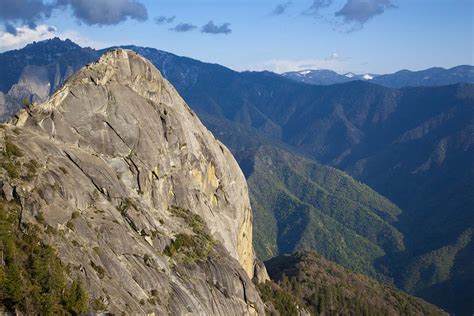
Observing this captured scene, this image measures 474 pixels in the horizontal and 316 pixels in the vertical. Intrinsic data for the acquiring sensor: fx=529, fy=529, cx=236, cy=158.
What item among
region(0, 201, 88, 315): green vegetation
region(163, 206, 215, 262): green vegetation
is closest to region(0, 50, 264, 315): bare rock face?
region(163, 206, 215, 262): green vegetation

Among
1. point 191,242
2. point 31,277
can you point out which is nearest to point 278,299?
point 191,242

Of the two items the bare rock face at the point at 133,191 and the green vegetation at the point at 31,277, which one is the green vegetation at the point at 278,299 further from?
the green vegetation at the point at 31,277

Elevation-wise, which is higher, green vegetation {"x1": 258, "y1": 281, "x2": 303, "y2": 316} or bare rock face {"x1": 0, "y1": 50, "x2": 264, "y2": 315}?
bare rock face {"x1": 0, "y1": 50, "x2": 264, "y2": 315}

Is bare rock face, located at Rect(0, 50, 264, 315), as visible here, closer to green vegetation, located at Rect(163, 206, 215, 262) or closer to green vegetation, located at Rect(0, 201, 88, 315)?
green vegetation, located at Rect(163, 206, 215, 262)

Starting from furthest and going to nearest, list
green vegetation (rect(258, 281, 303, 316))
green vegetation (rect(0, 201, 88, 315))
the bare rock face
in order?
green vegetation (rect(258, 281, 303, 316)) → the bare rock face → green vegetation (rect(0, 201, 88, 315))

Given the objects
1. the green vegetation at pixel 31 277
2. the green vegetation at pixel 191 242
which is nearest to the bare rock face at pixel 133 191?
the green vegetation at pixel 191 242
